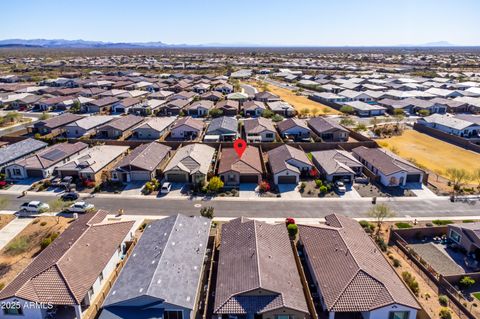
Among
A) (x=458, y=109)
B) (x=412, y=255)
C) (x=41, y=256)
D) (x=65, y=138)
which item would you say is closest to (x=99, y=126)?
(x=65, y=138)

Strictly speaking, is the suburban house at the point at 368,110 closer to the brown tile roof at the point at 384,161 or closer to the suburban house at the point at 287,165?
the brown tile roof at the point at 384,161

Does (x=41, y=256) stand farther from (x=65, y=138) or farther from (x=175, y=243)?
(x=65, y=138)

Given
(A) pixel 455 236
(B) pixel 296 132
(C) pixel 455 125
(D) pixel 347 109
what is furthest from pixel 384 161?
(D) pixel 347 109

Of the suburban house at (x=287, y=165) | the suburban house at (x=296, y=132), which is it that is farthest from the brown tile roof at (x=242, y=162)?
the suburban house at (x=296, y=132)

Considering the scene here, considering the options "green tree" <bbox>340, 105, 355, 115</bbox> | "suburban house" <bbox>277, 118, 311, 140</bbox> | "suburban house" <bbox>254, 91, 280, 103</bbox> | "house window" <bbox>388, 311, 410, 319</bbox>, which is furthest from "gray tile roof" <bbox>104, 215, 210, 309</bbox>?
"suburban house" <bbox>254, 91, 280, 103</bbox>

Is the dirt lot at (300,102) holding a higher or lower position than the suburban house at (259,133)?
higher

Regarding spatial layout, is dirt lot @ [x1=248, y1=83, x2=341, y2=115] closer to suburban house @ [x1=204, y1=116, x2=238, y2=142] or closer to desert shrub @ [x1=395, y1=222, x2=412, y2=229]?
suburban house @ [x1=204, y1=116, x2=238, y2=142]

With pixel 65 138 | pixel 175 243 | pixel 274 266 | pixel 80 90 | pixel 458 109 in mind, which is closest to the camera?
pixel 274 266
